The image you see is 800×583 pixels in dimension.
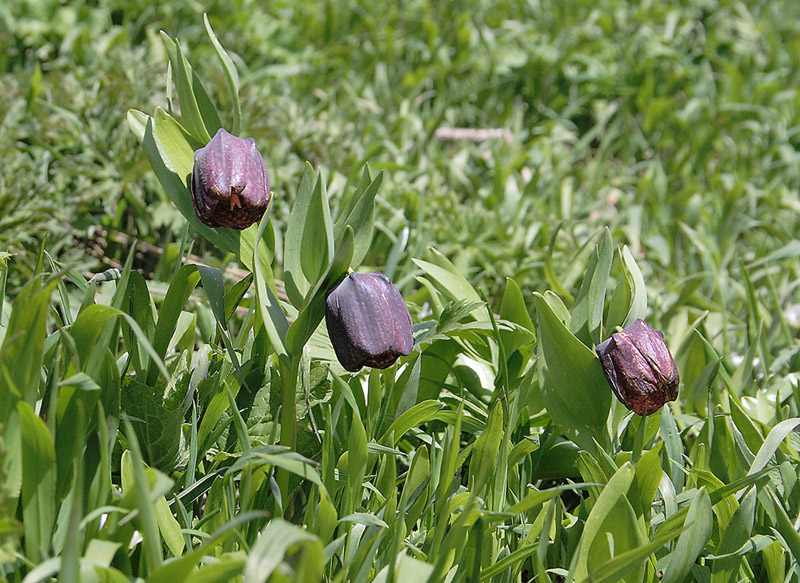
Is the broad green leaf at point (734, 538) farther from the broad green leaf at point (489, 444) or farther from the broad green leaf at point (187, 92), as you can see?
the broad green leaf at point (187, 92)

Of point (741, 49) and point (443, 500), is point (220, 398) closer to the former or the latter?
point (443, 500)

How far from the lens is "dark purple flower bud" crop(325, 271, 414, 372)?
0.89 meters

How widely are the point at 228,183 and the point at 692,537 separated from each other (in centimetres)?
66

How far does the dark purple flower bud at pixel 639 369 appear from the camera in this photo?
99 cm

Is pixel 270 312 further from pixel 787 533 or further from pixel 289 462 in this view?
pixel 787 533

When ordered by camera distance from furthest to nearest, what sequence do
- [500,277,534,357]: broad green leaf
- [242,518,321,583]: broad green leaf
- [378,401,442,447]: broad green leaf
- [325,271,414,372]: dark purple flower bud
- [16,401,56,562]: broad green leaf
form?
[500,277,534,357]: broad green leaf → [378,401,442,447]: broad green leaf → [325,271,414,372]: dark purple flower bud → [16,401,56,562]: broad green leaf → [242,518,321,583]: broad green leaf

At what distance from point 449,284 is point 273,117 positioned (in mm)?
1172

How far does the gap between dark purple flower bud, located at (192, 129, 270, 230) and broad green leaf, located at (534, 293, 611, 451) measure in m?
0.35

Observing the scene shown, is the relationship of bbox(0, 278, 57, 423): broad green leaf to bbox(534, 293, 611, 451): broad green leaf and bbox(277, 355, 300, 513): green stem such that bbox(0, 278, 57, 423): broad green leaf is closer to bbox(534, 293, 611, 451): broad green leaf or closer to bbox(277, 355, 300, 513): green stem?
bbox(277, 355, 300, 513): green stem

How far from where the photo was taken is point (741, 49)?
3.66m

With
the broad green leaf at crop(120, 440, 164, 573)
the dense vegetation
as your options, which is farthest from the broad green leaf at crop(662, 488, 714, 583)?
the broad green leaf at crop(120, 440, 164, 573)

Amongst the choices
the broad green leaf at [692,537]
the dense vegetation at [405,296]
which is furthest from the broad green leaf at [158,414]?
the broad green leaf at [692,537]

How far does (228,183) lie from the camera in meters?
0.90

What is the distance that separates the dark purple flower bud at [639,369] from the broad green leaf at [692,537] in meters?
0.13
